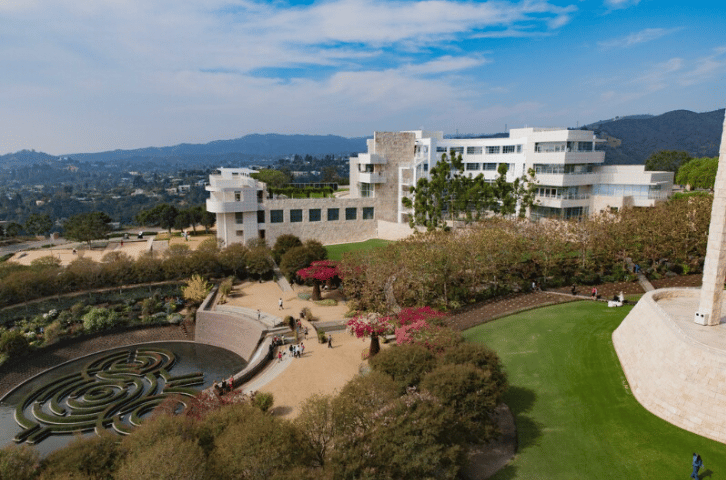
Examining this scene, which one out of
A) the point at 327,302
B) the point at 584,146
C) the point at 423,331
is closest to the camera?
the point at 423,331

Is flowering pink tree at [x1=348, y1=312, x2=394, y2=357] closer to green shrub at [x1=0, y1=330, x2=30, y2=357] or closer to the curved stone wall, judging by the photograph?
the curved stone wall

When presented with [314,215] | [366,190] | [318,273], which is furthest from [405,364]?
[366,190]

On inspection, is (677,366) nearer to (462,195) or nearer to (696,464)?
(696,464)

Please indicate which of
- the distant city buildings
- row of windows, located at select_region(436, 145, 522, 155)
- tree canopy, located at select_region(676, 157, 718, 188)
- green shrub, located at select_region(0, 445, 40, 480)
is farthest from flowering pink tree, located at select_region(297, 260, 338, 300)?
tree canopy, located at select_region(676, 157, 718, 188)

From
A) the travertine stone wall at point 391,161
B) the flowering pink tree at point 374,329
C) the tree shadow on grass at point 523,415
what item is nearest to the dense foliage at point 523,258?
the flowering pink tree at point 374,329

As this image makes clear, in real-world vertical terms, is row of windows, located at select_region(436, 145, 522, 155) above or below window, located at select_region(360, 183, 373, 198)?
above

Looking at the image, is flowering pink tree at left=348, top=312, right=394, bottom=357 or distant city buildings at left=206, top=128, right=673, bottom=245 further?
distant city buildings at left=206, top=128, right=673, bottom=245

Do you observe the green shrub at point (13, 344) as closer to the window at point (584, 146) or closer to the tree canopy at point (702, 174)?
the window at point (584, 146)
